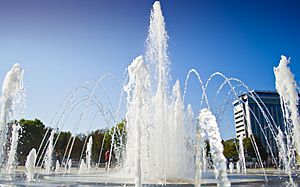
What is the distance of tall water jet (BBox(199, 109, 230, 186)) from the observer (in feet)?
20.0

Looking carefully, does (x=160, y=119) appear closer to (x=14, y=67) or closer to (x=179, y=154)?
(x=179, y=154)

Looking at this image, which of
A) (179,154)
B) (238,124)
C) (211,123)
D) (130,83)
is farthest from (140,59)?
(238,124)

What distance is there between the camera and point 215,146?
655 centimetres

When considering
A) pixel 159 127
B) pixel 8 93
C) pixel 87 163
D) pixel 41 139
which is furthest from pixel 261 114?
pixel 8 93

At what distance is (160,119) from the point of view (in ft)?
60.6

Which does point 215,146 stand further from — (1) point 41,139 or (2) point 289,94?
(1) point 41,139

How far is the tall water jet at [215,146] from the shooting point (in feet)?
20.0

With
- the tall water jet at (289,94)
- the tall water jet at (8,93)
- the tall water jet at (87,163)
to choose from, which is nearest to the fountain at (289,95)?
the tall water jet at (289,94)

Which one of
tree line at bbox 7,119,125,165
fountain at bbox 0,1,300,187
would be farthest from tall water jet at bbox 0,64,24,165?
tree line at bbox 7,119,125,165

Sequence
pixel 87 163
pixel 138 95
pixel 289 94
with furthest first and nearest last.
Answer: pixel 87 163 < pixel 289 94 < pixel 138 95

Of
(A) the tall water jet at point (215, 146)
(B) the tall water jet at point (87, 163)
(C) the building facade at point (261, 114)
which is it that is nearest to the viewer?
(A) the tall water jet at point (215, 146)

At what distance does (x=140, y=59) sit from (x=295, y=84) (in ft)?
24.2

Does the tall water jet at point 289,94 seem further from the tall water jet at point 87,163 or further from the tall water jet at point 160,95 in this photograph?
the tall water jet at point 87,163

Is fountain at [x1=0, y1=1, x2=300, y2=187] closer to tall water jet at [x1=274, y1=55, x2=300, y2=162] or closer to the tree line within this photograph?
tall water jet at [x1=274, y1=55, x2=300, y2=162]
